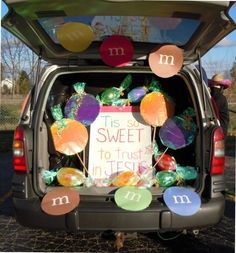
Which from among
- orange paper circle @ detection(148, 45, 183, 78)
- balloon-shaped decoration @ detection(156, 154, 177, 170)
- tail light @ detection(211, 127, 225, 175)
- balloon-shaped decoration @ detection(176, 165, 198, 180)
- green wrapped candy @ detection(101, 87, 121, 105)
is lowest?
balloon-shaped decoration @ detection(176, 165, 198, 180)

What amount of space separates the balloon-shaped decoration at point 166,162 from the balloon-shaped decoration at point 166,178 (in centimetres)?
11

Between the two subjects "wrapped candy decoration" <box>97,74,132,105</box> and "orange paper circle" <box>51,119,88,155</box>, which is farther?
"wrapped candy decoration" <box>97,74,132,105</box>

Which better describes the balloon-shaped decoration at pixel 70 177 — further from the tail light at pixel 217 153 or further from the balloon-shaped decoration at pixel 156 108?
the tail light at pixel 217 153

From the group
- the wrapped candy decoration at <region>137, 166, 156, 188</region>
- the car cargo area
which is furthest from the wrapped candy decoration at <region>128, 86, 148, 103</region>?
the wrapped candy decoration at <region>137, 166, 156, 188</region>

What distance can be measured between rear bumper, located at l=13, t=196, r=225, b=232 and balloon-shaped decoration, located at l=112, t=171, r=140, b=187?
490 mm

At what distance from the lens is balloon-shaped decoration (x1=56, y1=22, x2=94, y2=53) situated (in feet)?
12.5

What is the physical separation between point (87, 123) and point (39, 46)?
2.91 feet

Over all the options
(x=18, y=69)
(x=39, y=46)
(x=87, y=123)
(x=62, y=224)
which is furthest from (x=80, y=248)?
(x=18, y=69)

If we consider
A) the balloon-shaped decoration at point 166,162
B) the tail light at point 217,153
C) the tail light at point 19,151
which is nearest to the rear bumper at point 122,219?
the tail light at point 217,153

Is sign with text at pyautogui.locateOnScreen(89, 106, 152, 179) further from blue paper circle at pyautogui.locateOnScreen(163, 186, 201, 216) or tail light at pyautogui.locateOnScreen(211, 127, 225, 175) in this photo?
→ tail light at pyautogui.locateOnScreen(211, 127, 225, 175)

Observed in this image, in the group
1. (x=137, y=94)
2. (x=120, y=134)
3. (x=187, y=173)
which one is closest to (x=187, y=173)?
(x=187, y=173)

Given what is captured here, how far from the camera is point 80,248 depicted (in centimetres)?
443

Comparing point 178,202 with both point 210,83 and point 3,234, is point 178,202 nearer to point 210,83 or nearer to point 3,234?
point 3,234

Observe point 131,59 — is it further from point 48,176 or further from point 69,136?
point 48,176
